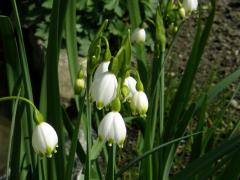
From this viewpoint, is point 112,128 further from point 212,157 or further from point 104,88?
point 212,157

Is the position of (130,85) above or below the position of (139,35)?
below

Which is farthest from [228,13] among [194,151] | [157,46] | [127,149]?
[157,46]

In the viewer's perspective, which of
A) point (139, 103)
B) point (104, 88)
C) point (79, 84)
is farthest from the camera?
point (79, 84)

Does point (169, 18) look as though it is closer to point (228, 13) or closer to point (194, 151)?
point (194, 151)

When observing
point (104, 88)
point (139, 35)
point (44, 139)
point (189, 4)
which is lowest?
point (44, 139)

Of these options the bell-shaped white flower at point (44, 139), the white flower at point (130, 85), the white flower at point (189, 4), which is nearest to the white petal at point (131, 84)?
the white flower at point (130, 85)

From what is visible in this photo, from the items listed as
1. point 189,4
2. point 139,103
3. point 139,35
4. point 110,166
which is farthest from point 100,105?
point 189,4

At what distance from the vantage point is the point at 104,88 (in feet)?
5.08

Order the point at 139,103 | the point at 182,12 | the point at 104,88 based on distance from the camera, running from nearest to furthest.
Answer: the point at 104,88 → the point at 139,103 → the point at 182,12

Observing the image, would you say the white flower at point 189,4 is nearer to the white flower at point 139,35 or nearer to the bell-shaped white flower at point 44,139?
the white flower at point 139,35

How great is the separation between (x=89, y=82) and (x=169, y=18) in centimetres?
71

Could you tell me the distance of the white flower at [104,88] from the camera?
1550 millimetres

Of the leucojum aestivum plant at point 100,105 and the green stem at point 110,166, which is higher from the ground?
the leucojum aestivum plant at point 100,105

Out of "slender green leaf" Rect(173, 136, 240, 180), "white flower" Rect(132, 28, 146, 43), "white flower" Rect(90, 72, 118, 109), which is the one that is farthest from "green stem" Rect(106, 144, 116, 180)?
"white flower" Rect(132, 28, 146, 43)
